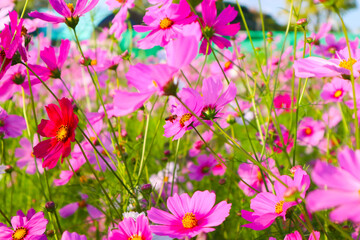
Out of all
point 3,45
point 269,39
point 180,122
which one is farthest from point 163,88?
point 269,39

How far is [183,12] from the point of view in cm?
54

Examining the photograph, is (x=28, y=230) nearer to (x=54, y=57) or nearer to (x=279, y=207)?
(x=54, y=57)

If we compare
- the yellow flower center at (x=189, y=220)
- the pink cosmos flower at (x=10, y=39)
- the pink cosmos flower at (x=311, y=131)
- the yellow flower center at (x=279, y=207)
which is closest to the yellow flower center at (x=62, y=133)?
the pink cosmos flower at (x=10, y=39)

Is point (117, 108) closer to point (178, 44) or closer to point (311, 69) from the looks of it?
point (178, 44)

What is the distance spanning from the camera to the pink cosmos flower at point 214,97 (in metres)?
0.49

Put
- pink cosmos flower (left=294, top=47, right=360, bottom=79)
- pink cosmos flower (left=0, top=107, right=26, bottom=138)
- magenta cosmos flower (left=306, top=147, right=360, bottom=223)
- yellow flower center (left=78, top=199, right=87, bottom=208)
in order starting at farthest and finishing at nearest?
yellow flower center (left=78, top=199, right=87, bottom=208) < pink cosmos flower (left=0, top=107, right=26, bottom=138) < pink cosmos flower (left=294, top=47, right=360, bottom=79) < magenta cosmos flower (left=306, top=147, right=360, bottom=223)

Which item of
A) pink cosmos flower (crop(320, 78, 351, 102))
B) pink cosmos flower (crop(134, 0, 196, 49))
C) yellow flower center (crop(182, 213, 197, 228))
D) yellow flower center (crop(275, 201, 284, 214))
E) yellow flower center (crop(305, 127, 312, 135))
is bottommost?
yellow flower center (crop(305, 127, 312, 135))

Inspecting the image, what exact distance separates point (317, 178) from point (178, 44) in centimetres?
19

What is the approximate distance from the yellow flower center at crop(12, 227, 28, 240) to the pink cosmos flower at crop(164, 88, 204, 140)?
0.27 metres

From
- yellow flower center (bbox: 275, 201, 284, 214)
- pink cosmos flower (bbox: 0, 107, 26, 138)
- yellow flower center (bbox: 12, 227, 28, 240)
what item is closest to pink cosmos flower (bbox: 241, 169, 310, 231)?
yellow flower center (bbox: 275, 201, 284, 214)

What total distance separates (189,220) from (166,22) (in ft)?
1.00

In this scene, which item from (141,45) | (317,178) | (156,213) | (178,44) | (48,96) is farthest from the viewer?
(48,96)

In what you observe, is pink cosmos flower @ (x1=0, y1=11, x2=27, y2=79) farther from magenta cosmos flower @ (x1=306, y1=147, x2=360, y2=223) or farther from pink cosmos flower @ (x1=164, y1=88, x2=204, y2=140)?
magenta cosmos flower @ (x1=306, y1=147, x2=360, y2=223)

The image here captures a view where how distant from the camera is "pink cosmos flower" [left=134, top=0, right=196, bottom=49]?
1.76 ft
